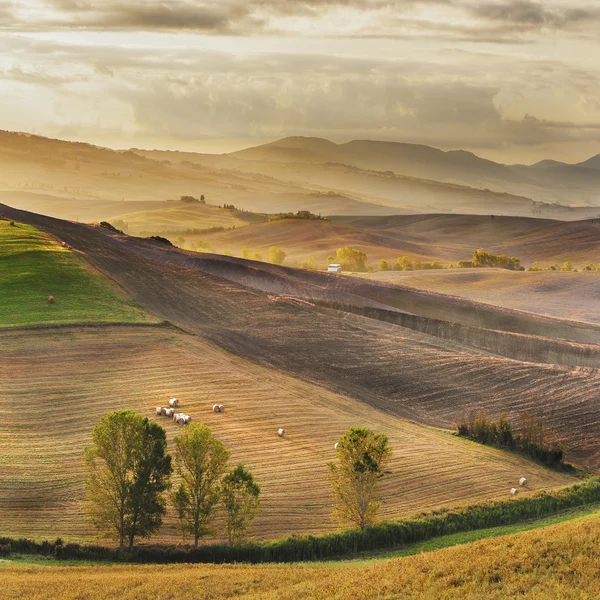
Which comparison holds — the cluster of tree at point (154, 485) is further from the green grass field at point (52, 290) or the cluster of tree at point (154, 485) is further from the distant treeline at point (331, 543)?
the green grass field at point (52, 290)

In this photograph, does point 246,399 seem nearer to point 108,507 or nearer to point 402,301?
point 108,507

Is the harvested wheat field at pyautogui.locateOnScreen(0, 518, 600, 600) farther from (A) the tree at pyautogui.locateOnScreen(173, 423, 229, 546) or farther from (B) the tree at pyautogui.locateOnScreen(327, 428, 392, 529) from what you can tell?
(B) the tree at pyautogui.locateOnScreen(327, 428, 392, 529)

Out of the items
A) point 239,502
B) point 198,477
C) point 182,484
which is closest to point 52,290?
point 182,484

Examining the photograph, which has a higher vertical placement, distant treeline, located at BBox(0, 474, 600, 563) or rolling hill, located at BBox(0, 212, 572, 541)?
rolling hill, located at BBox(0, 212, 572, 541)

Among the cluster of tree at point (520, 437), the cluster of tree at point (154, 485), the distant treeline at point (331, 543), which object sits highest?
the cluster of tree at point (154, 485)

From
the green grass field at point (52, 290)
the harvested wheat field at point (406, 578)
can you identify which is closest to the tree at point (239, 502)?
the harvested wheat field at point (406, 578)

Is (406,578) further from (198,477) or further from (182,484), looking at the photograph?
(182,484)

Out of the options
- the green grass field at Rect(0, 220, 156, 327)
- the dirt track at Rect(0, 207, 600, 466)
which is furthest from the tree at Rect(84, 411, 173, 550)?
the green grass field at Rect(0, 220, 156, 327)
